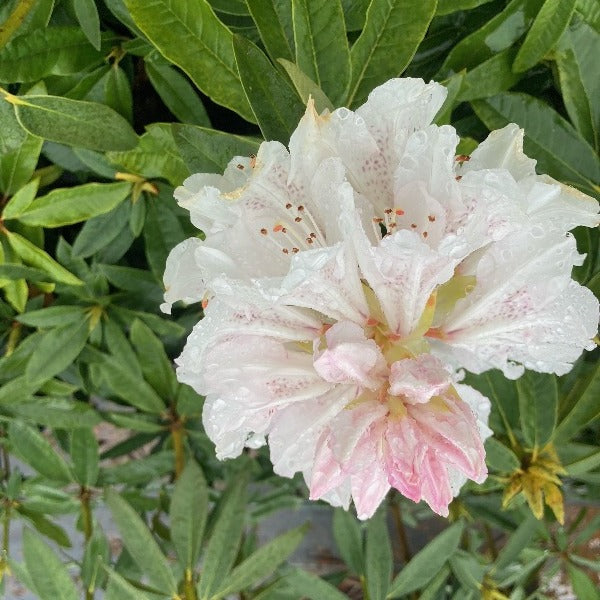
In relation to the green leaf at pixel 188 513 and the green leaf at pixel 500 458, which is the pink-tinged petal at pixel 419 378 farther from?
the green leaf at pixel 188 513

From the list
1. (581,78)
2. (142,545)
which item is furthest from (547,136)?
(142,545)

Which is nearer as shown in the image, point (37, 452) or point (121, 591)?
point (121, 591)

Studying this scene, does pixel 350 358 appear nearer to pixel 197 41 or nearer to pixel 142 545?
pixel 197 41

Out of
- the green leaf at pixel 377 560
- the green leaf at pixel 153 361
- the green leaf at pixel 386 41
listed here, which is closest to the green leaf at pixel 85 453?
the green leaf at pixel 153 361

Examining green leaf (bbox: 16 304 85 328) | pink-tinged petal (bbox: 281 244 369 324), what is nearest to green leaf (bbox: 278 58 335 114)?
pink-tinged petal (bbox: 281 244 369 324)

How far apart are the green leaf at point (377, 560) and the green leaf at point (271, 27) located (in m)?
0.61

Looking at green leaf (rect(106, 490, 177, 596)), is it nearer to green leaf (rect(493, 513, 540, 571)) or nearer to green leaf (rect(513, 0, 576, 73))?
green leaf (rect(493, 513, 540, 571))

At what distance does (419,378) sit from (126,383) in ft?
1.72

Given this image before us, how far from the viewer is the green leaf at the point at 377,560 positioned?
2.83ft

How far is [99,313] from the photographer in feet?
2.68

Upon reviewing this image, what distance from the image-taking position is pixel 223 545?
2.65ft

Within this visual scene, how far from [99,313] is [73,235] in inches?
4.8

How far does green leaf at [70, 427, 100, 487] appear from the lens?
887 millimetres

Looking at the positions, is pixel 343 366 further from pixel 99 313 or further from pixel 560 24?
pixel 99 313
